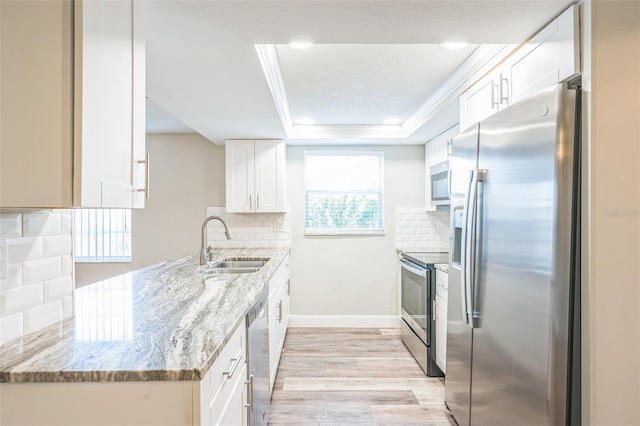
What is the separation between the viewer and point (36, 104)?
94cm

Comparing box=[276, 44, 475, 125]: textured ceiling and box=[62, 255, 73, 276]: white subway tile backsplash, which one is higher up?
box=[276, 44, 475, 125]: textured ceiling

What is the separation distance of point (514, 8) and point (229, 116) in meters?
2.09

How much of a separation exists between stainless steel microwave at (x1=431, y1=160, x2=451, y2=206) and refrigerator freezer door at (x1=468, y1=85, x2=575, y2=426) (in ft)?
4.88

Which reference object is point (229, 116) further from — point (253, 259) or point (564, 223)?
point (564, 223)

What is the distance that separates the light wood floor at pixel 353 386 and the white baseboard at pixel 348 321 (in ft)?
1.25

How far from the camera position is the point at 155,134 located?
4254 millimetres

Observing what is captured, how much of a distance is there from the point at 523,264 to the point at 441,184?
208cm

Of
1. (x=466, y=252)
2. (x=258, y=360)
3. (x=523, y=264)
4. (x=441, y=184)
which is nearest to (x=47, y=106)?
(x=258, y=360)

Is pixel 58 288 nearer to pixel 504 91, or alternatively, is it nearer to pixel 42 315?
pixel 42 315

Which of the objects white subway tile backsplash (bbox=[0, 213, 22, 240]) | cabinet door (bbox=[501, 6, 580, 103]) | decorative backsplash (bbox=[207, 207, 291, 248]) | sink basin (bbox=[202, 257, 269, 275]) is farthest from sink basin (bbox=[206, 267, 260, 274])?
cabinet door (bbox=[501, 6, 580, 103])

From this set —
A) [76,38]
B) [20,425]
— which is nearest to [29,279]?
[20,425]

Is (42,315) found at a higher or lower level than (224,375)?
higher

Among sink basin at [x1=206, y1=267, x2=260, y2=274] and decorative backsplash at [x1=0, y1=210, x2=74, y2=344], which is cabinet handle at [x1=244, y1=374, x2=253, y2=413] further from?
sink basin at [x1=206, y1=267, x2=260, y2=274]

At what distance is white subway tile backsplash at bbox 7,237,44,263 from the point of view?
113cm
